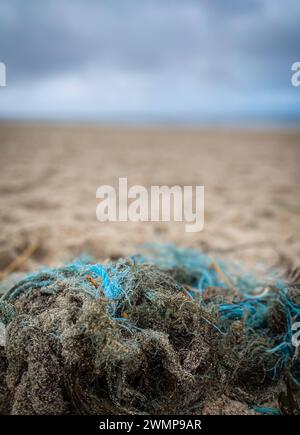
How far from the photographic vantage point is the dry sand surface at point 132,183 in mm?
3162

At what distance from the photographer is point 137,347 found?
1285 millimetres

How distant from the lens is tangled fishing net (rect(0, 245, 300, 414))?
1.25m

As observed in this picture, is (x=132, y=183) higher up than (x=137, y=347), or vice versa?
(x=132, y=183)

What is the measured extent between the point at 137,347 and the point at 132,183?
4.87 metres

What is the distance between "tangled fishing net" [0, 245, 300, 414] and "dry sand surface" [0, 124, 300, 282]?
1.28m

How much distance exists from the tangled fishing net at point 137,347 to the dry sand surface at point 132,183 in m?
1.28

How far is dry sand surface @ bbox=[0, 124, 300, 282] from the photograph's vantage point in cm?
316

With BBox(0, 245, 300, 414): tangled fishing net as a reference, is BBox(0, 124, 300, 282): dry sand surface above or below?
above

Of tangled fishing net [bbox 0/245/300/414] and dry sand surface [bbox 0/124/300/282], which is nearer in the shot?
tangled fishing net [bbox 0/245/300/414]

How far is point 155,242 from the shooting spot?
10.8 ft

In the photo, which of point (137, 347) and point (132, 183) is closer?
point (137, 347)
